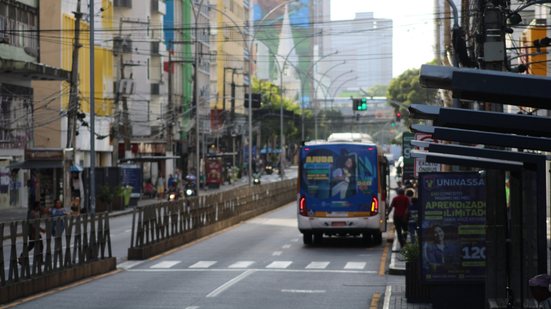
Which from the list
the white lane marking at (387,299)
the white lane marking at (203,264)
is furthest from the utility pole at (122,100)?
the white lane marking at (387,299)

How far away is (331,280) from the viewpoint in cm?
2538

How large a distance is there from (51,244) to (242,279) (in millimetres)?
4607

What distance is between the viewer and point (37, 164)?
2044 inches

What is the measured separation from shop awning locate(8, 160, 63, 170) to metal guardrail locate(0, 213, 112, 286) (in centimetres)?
2384

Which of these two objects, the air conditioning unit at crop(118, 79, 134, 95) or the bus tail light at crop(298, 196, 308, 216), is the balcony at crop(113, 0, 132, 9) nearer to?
the air conditioning unit at crop(118, 79, 134, 95)

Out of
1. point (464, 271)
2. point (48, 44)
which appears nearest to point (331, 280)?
Answer: point (464, 271)

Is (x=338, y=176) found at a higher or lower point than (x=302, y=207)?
higher

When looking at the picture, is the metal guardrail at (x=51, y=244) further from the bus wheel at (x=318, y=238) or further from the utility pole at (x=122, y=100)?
the utility pole at (x=122, y=100)

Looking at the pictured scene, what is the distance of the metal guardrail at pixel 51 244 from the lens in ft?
68.1

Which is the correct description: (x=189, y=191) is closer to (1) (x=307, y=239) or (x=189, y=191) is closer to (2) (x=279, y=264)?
(1) (x=307, y=239)

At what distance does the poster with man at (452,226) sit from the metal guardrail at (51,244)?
23.7 ft

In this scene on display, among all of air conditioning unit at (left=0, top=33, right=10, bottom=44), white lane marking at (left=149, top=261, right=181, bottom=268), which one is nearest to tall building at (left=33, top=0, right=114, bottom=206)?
air conditioning unit at (left=0, top=33, right=10, bottom=44)

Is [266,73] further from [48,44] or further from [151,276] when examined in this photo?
[151,276]

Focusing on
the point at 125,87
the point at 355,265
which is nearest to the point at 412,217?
the point at 355,265
